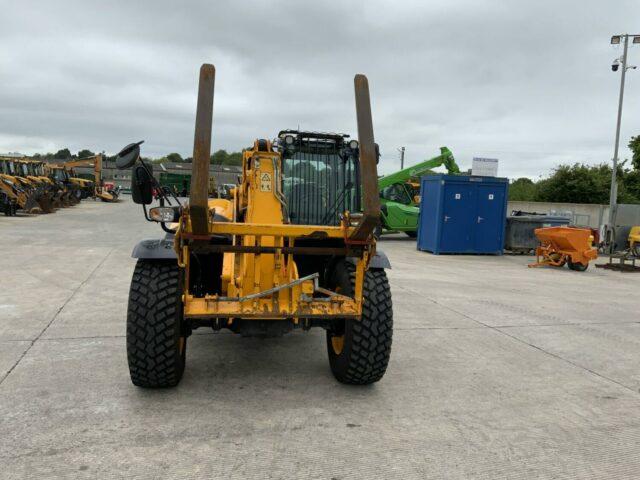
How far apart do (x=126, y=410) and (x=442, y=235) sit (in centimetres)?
1247

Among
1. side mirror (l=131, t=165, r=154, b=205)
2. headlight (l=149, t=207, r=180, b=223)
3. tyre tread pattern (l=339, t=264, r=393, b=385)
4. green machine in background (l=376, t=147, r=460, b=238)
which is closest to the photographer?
side mirror (l=131, t=165, r=154, b=205)

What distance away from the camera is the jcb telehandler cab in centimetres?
340

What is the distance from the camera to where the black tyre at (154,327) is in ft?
12.2

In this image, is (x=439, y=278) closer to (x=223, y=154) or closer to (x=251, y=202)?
(x=251, y=202)

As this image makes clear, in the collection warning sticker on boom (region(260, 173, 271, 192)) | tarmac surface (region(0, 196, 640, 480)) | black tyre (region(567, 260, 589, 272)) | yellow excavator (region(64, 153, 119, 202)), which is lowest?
tarmac surface (region(0, 196, 640, 480))

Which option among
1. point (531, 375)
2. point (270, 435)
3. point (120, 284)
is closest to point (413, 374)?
point (531, 375)

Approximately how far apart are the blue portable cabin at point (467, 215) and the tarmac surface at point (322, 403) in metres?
7.93

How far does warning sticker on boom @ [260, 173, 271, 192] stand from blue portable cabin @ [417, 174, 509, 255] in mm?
10903

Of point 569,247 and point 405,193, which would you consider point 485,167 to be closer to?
point 405,193

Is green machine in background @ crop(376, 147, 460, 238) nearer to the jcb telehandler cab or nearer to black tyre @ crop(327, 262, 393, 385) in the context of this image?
the jcb telehandler cab

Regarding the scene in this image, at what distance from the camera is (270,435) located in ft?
10.9

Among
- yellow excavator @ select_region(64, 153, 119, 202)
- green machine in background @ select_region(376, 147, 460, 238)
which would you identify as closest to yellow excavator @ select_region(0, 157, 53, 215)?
yellow excavator @ select_region(64, 153, 119, 202)

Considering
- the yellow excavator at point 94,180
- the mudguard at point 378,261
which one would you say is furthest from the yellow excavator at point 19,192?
the mudguard at point 378,261

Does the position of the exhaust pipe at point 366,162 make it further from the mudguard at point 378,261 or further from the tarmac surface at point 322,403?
the tarmac surface at point 322,403
